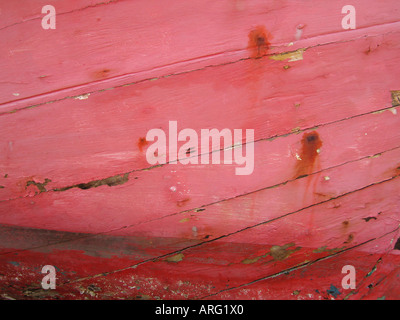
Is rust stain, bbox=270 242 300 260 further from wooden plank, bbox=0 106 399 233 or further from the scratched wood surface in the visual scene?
wooden plank, bbox=0 106 399 233

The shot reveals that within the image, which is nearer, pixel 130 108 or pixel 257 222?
pixel 130 108

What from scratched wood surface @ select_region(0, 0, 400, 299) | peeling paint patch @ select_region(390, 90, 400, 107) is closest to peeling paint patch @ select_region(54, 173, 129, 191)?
scratched wood surface @ select_region(0, 0, 400, 299)

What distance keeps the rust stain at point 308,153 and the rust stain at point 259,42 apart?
263mm

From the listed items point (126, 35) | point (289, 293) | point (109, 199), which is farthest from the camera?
point (289, 293)

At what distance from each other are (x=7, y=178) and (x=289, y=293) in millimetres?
977

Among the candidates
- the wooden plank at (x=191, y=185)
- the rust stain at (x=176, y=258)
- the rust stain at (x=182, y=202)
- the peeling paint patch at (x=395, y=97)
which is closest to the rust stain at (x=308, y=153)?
the wooden plank at (x=191, y=185)

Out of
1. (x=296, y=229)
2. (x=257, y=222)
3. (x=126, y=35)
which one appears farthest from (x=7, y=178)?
(x=296, y=229)

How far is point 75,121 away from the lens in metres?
0.83

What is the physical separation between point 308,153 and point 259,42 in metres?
0.34

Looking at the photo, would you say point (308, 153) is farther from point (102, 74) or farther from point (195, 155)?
point (102, 74)

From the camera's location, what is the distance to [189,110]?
0.84 m

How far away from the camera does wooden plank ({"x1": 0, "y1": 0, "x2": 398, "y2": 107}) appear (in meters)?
0.78

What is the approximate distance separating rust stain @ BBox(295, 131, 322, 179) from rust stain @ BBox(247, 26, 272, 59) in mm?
263

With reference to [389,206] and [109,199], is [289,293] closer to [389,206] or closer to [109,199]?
[389,206]
